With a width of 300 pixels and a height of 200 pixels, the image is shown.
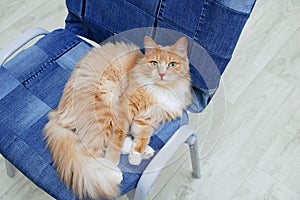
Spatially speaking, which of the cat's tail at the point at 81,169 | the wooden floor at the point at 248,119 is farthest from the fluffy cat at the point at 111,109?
the wooden floor at the point at 248,119

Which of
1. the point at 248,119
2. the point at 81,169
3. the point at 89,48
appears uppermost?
the point at 89,48

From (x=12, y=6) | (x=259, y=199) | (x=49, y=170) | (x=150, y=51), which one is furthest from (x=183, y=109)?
(x=12, y=6)

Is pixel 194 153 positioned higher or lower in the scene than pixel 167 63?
lower

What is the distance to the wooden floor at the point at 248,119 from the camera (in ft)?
4.99

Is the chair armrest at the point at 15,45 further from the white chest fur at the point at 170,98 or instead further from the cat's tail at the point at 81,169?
the white chest fur at the point at 170,98

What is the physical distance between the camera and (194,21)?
1.15 metres

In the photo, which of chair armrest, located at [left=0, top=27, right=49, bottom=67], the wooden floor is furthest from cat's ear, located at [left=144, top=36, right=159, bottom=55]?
chair armrest, located at [left=0, top=27, right=49, bottom=67]

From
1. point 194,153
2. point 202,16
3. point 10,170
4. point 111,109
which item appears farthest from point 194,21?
point 10,170

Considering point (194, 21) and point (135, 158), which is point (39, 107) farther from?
point (194, 21)

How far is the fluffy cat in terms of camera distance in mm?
1070

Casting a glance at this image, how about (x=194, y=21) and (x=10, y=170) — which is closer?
(x=194, y=21)

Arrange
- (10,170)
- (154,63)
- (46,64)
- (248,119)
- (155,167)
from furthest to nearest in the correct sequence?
(248,119) → (10,170) → (46,64) → (154,63) → (155,167)

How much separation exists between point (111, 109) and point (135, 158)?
0.14 metres

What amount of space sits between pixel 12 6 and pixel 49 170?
47.6 inches
